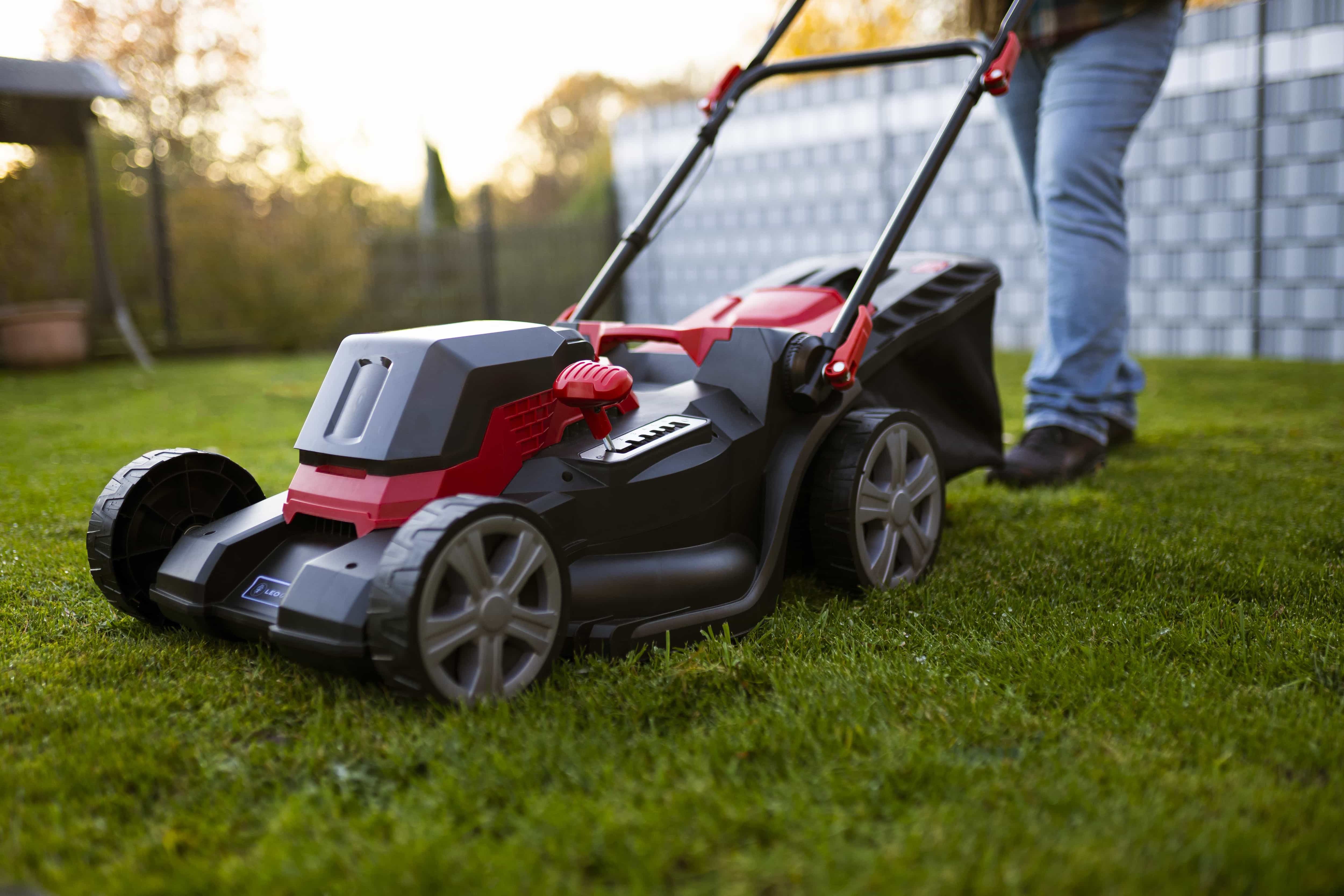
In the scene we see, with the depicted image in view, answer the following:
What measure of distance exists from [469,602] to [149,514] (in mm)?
724

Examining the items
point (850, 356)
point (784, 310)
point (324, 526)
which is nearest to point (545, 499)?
point (324, 526)

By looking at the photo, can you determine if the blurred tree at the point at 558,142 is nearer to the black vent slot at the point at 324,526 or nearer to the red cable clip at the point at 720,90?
the red cable clip at the point at 720,90

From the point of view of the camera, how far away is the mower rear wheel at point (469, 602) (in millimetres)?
1268

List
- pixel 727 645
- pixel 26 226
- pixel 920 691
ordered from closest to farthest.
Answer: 1. pixel 920 691
2. pixel 727 645
3. pixel 26 226

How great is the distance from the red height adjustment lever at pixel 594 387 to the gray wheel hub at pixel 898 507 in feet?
1.71

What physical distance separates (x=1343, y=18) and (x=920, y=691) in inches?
240

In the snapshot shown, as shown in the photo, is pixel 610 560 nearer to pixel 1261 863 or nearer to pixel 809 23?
pixel 1261 863

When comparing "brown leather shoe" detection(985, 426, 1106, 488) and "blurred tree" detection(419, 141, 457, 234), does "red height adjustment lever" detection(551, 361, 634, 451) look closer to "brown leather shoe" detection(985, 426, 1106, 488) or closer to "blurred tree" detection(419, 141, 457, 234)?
"brown leather shoe" detection(985, 426, 1106, 488)

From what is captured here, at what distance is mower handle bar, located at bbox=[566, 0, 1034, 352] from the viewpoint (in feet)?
6.75

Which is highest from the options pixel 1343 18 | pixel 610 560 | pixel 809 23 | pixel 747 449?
pixel 809 23

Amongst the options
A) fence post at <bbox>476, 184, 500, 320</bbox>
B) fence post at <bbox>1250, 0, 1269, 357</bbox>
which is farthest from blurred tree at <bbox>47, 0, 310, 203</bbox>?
fence post at <bbox>1250, 0, 1269, 357</bbox>

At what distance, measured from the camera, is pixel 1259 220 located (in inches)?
246

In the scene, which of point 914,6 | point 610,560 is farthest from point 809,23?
point 610,560

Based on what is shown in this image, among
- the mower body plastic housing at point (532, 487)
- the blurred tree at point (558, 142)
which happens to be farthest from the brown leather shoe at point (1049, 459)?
the blurred tree at point (558, 142)
